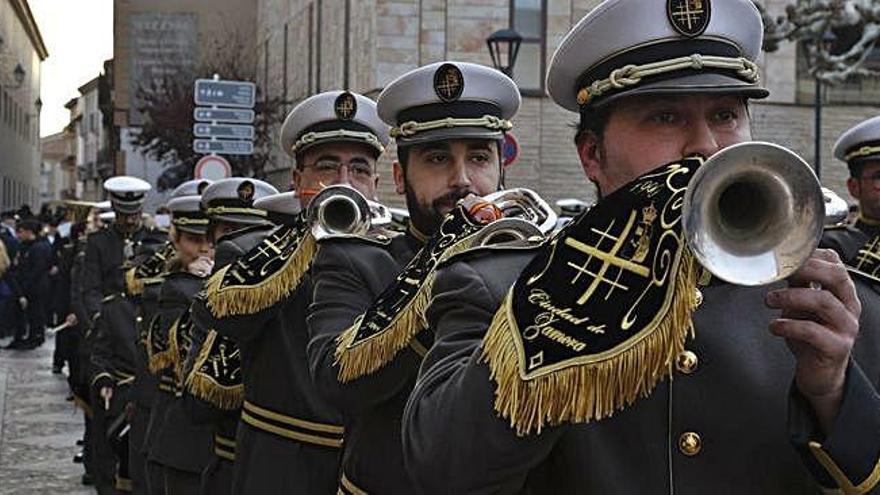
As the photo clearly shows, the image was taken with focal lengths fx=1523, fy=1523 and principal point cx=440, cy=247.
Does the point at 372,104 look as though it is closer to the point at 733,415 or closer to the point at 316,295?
the point at 316,295

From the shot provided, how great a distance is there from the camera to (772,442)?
2.34 metres

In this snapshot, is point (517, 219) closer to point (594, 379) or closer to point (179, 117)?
point (594, 379)

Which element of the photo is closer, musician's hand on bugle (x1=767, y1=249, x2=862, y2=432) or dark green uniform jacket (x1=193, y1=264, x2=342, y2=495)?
musician's hand on bugle (x1=767, y1=249, x2=862, y2=432)

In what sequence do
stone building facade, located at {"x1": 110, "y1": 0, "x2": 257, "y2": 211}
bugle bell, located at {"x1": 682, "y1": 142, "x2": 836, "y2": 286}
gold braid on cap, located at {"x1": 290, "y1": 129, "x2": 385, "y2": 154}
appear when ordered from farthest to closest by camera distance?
stone building facade, located at {"x1": 110, "y1": 0, "x2": 257, "y2": 211} → gold braid on cap, located at {"x1": 290, "y1": 129, "x2": 385, "y2": 154} → bugle bell, located at {"x1": 682, "y1": 142, "x2": 836, "y2": 286}

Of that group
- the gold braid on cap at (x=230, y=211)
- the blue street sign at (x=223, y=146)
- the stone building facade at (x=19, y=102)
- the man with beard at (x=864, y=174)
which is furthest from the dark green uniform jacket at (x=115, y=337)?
the stone building facade at (x=19, y=102)

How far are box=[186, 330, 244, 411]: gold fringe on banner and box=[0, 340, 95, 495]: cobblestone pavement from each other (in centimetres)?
553

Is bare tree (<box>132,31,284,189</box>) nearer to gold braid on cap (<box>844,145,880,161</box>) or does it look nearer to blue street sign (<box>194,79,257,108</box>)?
blue street sign (<box>194,79,257,108</box>)

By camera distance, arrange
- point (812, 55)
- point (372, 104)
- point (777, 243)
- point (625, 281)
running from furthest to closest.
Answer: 1. point (812, 55)
2. point (372, 104)
3. point (625, 281)
4. point (777, 243)

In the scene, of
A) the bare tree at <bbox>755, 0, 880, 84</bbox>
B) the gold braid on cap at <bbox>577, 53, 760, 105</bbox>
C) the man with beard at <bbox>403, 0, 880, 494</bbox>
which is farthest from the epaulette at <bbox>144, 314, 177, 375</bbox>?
the bare tree at <bbox>755, 0, 880, 84</bbox>

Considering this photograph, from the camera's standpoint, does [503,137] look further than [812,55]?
No

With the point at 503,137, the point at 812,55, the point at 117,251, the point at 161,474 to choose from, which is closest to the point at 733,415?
the point at 503,137

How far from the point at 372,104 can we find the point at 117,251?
704cm

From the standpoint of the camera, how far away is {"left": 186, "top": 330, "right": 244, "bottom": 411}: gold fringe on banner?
557cm

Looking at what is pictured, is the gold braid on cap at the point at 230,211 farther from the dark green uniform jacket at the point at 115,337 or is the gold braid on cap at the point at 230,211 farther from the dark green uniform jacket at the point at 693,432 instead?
the dark green uniform jacket at the point at 693,432
